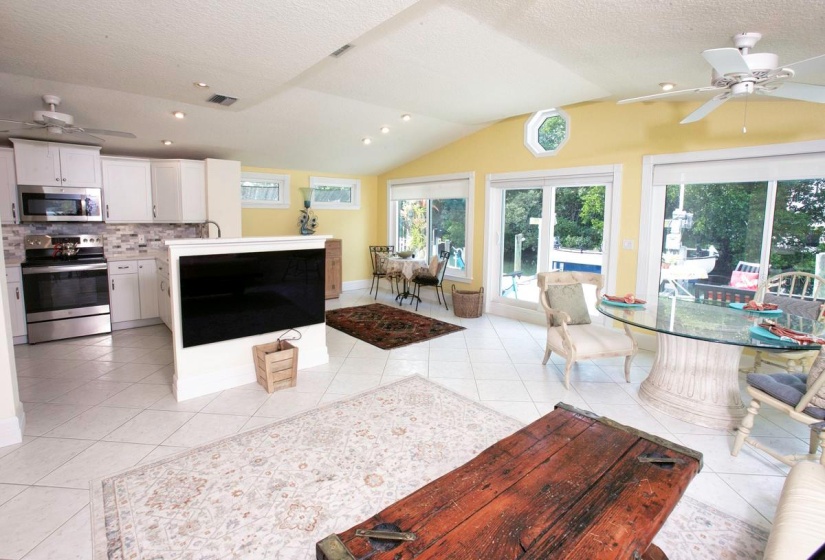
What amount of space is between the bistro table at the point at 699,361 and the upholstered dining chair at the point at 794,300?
20cm

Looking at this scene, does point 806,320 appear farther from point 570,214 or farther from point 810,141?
point 570,214

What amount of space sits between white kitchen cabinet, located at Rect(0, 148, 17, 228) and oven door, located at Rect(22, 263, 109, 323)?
2.03 feet

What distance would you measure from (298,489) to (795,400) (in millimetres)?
2762

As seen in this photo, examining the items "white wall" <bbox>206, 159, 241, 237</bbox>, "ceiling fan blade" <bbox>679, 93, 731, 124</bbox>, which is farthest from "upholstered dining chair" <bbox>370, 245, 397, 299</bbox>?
"ceiling fan blade" <bbox>679, 93, 731, 124</bbox>

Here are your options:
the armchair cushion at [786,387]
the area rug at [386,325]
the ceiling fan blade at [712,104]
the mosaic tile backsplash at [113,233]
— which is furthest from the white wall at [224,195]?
the armchair cushion at [786,387]

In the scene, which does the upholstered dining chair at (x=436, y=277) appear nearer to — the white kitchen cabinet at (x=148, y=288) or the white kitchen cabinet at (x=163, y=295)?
the white kitchen cabinet at (x=163, y=295)

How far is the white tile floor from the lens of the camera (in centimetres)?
218

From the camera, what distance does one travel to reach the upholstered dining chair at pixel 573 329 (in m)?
3.62

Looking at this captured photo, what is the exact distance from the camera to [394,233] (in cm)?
802

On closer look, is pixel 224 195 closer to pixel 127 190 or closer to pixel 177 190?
pixel 177 190

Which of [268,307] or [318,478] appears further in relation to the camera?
[268,307]

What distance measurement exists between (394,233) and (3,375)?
6.01m

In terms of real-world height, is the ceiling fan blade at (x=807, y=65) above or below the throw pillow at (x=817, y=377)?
above

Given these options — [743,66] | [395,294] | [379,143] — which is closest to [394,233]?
[395,294]
